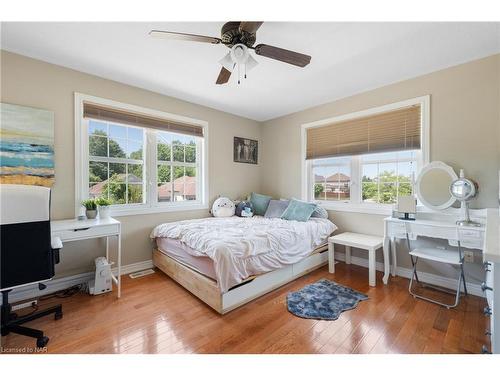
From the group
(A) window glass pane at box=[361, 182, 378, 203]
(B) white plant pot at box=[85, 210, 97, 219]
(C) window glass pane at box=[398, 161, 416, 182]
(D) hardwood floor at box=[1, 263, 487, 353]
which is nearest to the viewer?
(D) hardwood floor at box=[1, 263, 487, 353]

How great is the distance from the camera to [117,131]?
112 inches

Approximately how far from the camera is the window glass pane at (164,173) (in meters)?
3.19

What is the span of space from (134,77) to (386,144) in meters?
3.27

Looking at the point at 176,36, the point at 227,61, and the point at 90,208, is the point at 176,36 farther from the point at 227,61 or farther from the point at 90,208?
the point at 90,208

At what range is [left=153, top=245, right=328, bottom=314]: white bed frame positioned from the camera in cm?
195

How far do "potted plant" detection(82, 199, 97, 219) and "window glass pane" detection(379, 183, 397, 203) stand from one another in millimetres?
3513

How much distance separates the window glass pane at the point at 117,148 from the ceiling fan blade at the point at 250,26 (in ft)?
7.07

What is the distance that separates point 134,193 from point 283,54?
8.12 ft

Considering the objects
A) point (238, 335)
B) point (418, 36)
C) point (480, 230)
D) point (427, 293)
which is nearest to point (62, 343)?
point (238, 335)

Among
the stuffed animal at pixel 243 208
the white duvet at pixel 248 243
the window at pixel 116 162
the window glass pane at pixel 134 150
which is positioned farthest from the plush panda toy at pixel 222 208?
the window glass pane at pixel 134 150

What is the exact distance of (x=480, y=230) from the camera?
1923 mm

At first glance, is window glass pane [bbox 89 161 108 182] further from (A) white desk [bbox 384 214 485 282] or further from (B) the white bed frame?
(A) white desk [bbox 384 214 485 282]

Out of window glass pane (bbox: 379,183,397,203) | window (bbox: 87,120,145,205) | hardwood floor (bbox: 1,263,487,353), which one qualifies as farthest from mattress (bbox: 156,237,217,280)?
window glass pane (bbox: 379,183,397,203)
